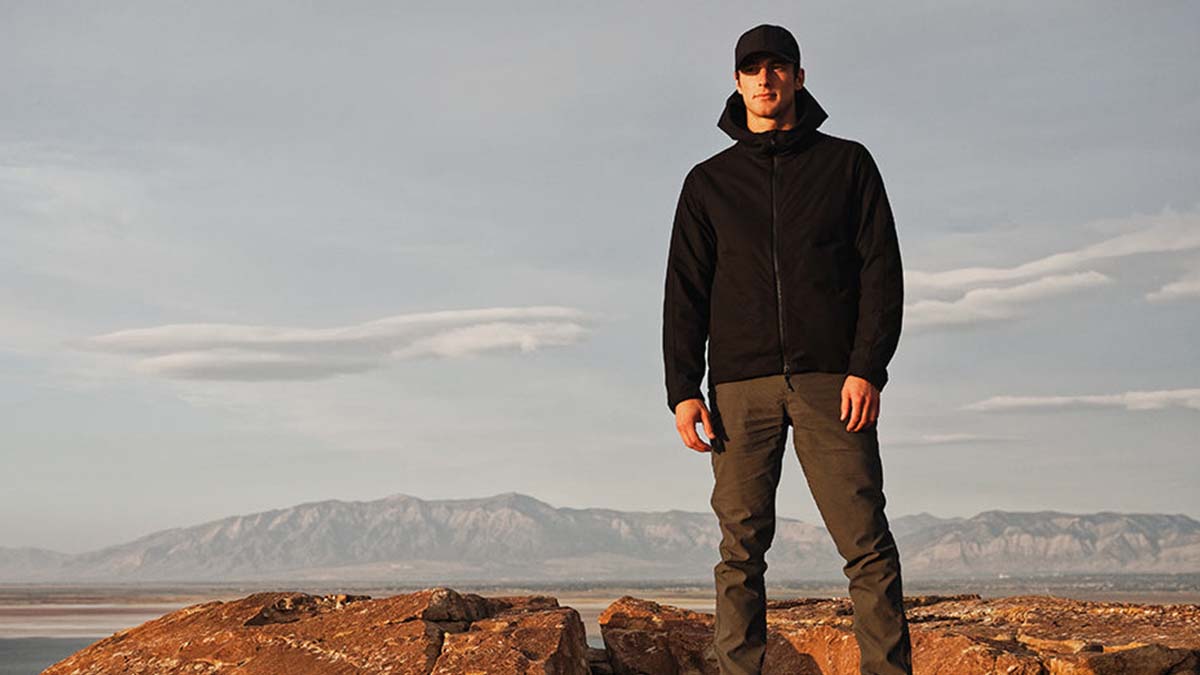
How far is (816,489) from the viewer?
5.25 metres

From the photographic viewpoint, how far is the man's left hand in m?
5.09

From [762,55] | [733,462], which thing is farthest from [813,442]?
[762,55]

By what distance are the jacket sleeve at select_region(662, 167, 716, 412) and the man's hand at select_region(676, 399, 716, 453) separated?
38mm

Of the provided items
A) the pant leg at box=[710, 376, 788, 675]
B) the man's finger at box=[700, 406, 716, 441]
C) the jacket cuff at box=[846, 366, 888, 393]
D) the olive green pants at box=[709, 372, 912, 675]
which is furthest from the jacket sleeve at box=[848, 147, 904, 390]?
Result: the man's finger at box=[700, 406, 716, 441]

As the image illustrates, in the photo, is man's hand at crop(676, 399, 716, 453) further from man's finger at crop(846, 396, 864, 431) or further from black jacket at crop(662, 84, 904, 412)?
man's finger at crop(846, 396, 864, 431)

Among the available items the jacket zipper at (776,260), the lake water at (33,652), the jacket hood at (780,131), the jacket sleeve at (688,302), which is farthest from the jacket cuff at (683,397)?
the lake water at (33,652)

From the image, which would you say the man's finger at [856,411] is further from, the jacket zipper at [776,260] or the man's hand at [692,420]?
the man's hand at [692,420]

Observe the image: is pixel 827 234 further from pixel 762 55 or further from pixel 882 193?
pixel 762 55

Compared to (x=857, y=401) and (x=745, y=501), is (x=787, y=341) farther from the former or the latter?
(x=745, y=501)

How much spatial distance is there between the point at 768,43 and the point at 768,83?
175 mm

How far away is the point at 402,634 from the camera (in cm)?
685

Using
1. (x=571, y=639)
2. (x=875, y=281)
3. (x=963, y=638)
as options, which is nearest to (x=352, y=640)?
(x=571, y=639)

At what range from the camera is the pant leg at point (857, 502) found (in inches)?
203

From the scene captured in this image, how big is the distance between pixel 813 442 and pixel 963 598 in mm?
4015
